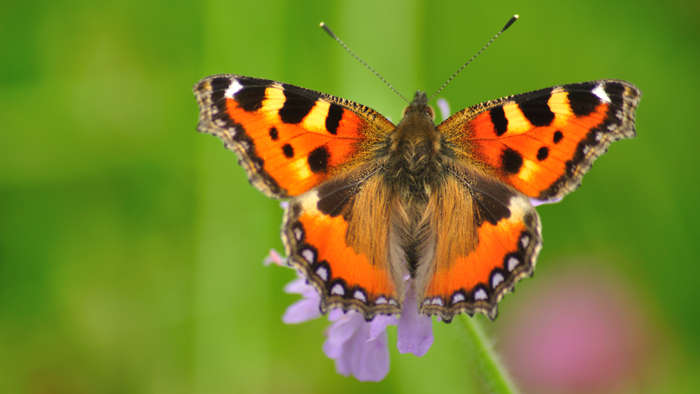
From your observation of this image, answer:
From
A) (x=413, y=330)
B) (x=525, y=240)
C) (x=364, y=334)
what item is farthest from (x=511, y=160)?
(x=364, y=334)

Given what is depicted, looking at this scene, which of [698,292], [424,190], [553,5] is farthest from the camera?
[553,5]

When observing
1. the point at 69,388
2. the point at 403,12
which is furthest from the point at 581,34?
the point at 69,388

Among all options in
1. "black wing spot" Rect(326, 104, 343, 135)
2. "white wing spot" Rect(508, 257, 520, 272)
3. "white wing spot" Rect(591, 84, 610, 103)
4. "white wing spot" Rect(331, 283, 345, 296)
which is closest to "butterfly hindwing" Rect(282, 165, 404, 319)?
"white wing spot" Rect(331, 283, 345, 296)

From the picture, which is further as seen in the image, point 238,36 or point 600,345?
point 238,36

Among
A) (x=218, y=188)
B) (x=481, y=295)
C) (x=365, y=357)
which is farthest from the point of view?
(x=218, y=188)

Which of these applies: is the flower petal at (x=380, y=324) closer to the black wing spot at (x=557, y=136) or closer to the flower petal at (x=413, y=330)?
the flower petal at (x=413, y=330)

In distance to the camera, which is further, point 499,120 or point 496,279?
point 499,120

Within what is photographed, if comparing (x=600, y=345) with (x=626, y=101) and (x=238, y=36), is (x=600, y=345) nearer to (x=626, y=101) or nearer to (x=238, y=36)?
(x=626, y=101)

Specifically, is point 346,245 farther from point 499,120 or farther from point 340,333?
point 499,120
